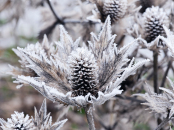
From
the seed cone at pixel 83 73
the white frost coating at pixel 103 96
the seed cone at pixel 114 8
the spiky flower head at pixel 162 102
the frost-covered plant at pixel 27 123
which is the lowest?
the spiky flower head at pixel 162 102

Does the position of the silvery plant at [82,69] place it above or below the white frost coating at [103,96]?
above

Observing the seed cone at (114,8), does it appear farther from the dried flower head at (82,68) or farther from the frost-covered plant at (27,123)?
the frost-covered plant at (27,123)

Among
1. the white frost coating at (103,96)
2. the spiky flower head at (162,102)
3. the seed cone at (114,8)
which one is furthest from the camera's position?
the seed cone at (114,8)

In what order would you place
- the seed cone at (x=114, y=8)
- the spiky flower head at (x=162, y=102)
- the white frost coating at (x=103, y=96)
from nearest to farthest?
1. the white frost coating at (x=103, y=96)
2. the spiky flower head at (x=162, y=102)
3. the seed cone at (x=114, y=8)

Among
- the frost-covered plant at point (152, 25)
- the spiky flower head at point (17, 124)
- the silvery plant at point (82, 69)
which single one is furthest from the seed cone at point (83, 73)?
the frost-covered plant at point (152, 25)

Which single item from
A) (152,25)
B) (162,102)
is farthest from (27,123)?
(152,25)

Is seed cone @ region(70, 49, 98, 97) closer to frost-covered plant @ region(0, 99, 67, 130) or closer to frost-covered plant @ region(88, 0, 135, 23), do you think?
frost-covered plant @ region(0, 99, 67, 130)

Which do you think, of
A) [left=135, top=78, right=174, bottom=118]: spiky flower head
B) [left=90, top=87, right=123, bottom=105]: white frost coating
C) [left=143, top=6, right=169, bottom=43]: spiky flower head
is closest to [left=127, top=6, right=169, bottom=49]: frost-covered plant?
[left=143, top=6, right=169, bottom=43]: spiky flower head
